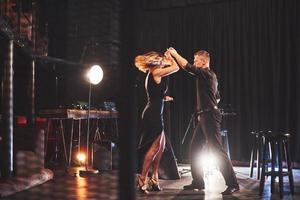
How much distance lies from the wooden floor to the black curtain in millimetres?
1883

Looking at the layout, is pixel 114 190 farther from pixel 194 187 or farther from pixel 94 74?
pixel 94 74

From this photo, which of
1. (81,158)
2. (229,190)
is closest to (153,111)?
(229,190)

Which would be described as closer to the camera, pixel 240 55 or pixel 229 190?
pixel 229 190

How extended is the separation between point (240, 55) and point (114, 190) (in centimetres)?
442

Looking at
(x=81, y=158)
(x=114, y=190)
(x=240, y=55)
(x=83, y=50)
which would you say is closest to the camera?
(x=114, y=190)

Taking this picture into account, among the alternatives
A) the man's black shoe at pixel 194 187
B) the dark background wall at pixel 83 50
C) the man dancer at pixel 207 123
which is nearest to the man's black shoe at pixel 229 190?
the man dancer at pixel 207 123

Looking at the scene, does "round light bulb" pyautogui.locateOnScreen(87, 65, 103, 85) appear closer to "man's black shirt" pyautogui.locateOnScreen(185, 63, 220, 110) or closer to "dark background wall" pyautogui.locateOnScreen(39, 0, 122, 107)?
"dark background wall" pyautogui.locateOnScreen(39, 0, 122, 107)

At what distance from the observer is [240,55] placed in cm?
845

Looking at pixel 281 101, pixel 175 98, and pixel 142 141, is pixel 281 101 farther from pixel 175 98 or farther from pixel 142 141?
pixel 142 141

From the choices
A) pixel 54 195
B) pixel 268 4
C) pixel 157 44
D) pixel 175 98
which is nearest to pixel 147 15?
pixel 157 44

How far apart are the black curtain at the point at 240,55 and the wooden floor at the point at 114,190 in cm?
188

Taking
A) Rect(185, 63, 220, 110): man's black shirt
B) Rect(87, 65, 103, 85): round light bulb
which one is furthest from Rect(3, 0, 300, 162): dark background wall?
Rect(185, 63, 220, 110): man's black shirt

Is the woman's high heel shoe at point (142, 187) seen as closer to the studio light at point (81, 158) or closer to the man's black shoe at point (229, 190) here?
the man's black shoe at point (229, 190)

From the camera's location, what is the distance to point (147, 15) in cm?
937
